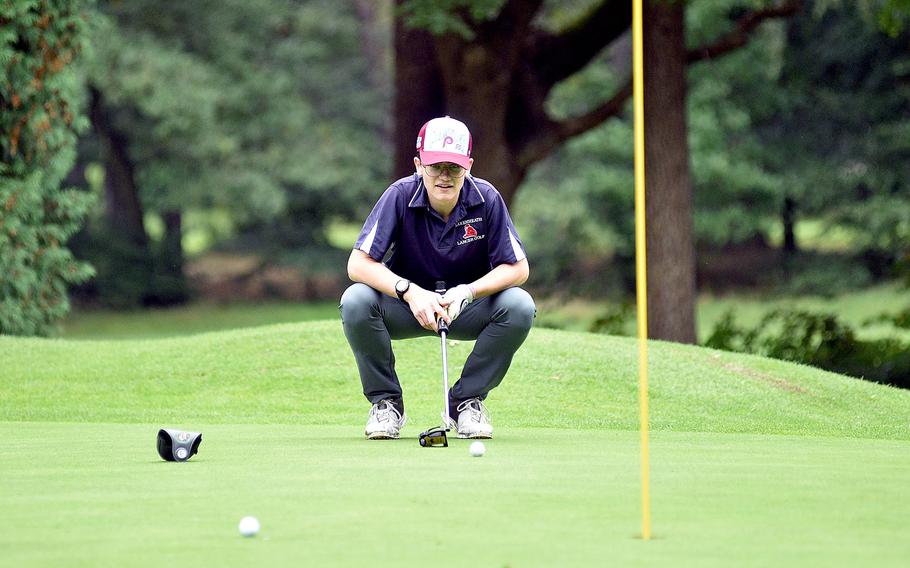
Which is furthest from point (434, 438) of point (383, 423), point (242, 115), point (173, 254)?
point (173, 254)

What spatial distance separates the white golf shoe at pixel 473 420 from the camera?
7250mm

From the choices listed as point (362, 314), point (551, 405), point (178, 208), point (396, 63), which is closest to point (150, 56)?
point (178, 208)

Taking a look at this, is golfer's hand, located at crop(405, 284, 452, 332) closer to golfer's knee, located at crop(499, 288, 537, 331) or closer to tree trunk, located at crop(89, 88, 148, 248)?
golfer's knee, located at crop(499, 288, 537, 331)

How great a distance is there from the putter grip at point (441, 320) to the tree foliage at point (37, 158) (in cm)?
872

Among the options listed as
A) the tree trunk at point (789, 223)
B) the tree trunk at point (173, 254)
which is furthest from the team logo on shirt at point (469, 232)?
the tree trunk at point (789, 223)

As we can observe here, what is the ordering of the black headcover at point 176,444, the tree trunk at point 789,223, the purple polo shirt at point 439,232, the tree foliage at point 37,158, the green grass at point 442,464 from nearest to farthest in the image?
1. the green grass at point 442,464
2. the black headcover at point 176,444
3. the purple polo shirt at point 439,232
4. the tree foliage at point 37,158
5. the tree trunk at point 789,223

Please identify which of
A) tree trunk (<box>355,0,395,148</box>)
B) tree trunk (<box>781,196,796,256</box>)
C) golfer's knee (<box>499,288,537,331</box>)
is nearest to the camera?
golfer's knee (<box>499,288,537,331</box>)

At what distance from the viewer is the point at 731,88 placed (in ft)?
99.9

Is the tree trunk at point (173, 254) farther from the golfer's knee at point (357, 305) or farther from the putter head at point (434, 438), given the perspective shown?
the putter head at point (434, 438)

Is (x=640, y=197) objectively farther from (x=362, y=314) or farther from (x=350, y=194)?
(x=350, y=194)

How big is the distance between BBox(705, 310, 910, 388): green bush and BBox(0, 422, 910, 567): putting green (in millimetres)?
6619

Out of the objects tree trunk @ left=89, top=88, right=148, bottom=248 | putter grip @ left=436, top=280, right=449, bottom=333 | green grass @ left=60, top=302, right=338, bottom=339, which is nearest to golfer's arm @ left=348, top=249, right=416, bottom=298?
putter grip @ left=436, top=280, right=449, bottom=333

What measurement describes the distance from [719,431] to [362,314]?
7.60ft

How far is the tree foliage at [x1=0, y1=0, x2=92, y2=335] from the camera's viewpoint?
15023 millimetres
